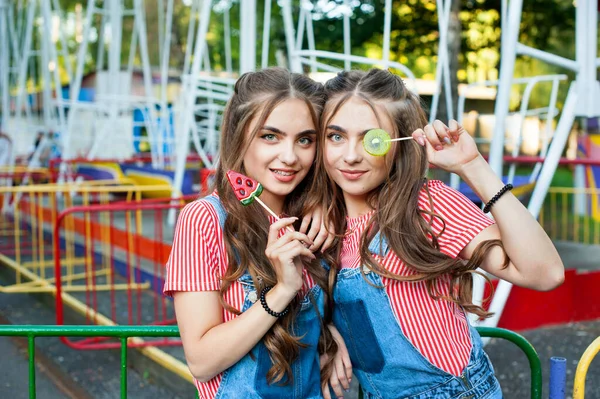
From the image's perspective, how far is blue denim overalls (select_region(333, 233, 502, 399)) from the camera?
1565mm

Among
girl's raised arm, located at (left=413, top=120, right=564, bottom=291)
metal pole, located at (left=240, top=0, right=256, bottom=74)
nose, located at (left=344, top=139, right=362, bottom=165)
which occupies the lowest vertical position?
girl's raised arm, located at (left=413, top=120, right=564, bottom=291)

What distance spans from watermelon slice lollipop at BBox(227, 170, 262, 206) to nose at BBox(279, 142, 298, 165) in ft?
0.53

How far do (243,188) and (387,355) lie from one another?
0.53 meters

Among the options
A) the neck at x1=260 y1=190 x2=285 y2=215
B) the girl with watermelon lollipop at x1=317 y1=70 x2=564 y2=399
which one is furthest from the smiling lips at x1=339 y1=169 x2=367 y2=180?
the neck at x1=260 y1=190 x2=285 y2=215

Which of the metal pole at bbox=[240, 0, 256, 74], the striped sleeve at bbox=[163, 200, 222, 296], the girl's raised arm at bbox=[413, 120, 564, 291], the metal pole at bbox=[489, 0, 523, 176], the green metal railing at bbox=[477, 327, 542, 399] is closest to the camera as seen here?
the girl's raised arm at bbox=[413, 120, 564, 291]

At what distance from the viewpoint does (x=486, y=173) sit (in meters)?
1.53

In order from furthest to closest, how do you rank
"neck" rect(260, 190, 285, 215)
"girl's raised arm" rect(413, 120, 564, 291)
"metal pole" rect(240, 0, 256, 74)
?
"metal pole" rect(240, 0, 256, 74), "neck" rect(260, 190, 285, 215), "girl's raised arm" rect(413, 120, 564, 291)

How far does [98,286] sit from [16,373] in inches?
71.2

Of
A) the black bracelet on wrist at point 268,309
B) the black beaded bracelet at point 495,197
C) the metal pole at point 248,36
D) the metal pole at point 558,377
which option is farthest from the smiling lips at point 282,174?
the metal pole at point 248,36

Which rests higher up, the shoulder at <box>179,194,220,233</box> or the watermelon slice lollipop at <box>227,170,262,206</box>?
the watermelon slice lollipop at <box>227,170,262,206</box>

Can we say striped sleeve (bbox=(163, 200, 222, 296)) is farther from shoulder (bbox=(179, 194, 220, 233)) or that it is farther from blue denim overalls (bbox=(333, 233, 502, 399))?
blue denim overalls (bbox=(333, 233, 502, 399))

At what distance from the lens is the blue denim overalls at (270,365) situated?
159 centimetres

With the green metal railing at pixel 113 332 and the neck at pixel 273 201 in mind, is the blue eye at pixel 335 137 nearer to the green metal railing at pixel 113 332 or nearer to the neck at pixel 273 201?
the neck at pixel 273 201

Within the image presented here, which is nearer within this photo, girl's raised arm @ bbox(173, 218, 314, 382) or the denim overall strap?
girl's raised arm @ bbox(173, 218, 314, 382)
